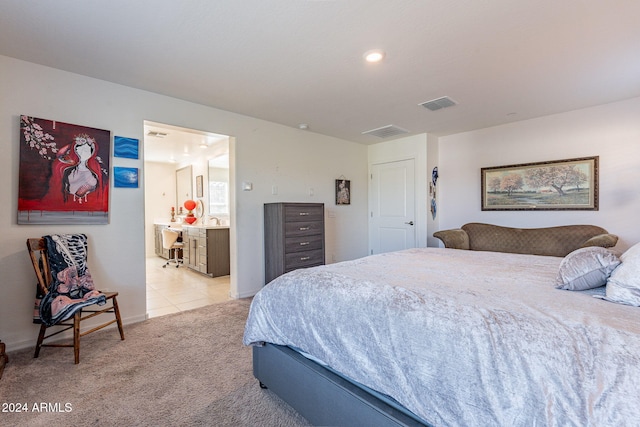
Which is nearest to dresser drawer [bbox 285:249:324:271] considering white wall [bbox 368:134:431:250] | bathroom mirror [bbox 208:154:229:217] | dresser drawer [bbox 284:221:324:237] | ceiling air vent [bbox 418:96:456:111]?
dresser drawer [bbox 284:221:324:237]

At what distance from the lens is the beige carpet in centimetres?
161

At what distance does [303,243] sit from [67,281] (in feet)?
7.91

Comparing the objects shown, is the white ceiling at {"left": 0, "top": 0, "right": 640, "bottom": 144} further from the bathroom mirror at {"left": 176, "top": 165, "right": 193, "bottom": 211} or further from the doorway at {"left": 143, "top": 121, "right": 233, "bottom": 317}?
the bathroom mirror at {"left": 176, "top": 165, "right": 193, "bottom": 211}

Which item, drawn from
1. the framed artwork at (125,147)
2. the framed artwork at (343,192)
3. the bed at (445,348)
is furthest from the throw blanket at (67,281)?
the framed artwork at (343,192)

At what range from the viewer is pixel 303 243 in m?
3.92

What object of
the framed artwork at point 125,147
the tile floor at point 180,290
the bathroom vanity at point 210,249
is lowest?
the tile floor at point 180,290

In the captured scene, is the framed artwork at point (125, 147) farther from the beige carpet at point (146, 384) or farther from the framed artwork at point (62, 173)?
the beige carpet at point (146, 384)

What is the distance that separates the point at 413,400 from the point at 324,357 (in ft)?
1.51

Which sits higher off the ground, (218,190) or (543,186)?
(218,190)

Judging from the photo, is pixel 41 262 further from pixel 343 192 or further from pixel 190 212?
→ pixel 190 212

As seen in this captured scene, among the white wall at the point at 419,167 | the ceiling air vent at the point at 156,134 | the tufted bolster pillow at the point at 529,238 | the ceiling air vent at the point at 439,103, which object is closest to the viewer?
the ceiling air vent at the point at 439,103

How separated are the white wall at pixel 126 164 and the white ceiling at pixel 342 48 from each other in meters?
0.20

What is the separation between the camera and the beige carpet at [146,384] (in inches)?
63.4

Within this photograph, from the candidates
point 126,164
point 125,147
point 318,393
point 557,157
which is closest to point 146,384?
point 318,393
